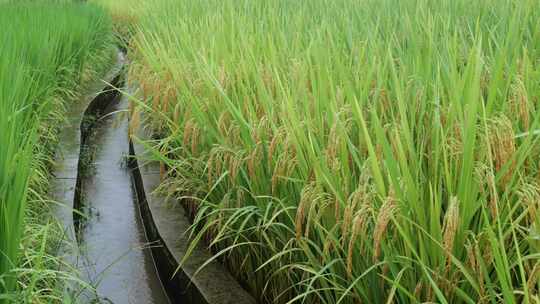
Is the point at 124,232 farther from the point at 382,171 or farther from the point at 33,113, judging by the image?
the point at 382,171

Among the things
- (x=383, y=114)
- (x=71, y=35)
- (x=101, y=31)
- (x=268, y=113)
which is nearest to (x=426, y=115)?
(x=383, y=114)

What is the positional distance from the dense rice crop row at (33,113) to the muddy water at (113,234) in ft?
1.03

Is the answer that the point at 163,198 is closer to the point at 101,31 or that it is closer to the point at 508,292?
the point at 508,292

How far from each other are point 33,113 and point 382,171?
2.92 meters

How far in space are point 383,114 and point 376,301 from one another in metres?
0.65

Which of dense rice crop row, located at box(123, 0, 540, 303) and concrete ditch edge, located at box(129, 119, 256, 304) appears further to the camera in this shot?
concrete ditch edge, located at box(129, 119, 256, 304)

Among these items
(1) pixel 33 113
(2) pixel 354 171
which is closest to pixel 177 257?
(2) pixel 354 171

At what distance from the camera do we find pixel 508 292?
1519 millimetres

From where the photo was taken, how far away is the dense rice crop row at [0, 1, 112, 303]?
7.25 ft

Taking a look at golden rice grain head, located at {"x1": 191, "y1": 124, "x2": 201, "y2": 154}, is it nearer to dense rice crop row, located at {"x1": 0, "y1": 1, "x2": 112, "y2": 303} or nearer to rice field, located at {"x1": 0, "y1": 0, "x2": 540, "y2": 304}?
rice field, located at {"x1": 0, "y1": 0, "x2": 540, "y2": 304}

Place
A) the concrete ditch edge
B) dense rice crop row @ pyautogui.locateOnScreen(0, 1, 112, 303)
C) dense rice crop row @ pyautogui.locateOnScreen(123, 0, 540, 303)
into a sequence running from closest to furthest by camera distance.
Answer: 1. dense rice crop row @ pyautogui.locateOnScreen(123, 0, 540, 303)
2. dense rice crop row @ pyautogui.locateOnScreen(0, 1, 112, 303)
3. the concrete ditch edge

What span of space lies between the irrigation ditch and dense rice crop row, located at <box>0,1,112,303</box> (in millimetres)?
168

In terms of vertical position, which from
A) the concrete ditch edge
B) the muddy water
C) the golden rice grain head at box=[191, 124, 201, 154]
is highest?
the golden rice grain head at box=[191, 124, 201, 154]

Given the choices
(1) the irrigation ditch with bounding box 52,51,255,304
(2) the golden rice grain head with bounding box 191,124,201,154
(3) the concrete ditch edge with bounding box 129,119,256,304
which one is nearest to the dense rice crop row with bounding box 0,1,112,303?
(1) the irrigation ditch with bounding box 52,51,255,304
